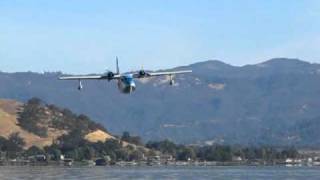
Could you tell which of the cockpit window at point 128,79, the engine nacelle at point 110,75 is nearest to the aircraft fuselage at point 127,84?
the cockpit window at point 128,79

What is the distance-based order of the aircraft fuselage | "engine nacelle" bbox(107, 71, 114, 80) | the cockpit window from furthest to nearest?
"engine nacelle" bbox(107, 71, 114, 80)
the cockpit window
the aircraft fuselage

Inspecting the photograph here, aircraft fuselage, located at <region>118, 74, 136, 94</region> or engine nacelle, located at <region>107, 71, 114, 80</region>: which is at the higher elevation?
engine nacelle, located at <region>107, 71, 114, 80</region>

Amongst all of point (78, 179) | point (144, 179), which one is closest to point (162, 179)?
point (144, 179)

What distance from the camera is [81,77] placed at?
127 meters

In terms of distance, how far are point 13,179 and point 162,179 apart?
96.5 feet

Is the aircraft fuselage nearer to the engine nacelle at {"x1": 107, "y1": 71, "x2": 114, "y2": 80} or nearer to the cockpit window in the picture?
the cockpit window

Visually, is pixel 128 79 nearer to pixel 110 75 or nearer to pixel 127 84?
pixel 127 84

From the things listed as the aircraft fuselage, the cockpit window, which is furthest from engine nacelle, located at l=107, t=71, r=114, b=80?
the cockpit window

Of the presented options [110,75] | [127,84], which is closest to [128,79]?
[127,84]

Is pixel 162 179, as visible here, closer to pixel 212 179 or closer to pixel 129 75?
pixel 212 179

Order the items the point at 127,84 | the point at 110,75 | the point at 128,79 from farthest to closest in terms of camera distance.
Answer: the point at 110,75 < the point at 128,79 < the point at 127,84

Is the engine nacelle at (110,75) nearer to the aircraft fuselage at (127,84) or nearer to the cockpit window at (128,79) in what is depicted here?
the aircraft fuselage at (127,84)

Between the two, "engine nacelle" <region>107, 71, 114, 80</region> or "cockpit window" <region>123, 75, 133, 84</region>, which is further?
"engine nacelle" <region>107, 71, 114, 80</region>

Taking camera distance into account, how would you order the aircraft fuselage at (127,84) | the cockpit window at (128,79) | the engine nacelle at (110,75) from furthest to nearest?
the engine nacelle at (110,75) < the cockpit window at (128,79) < the aircraft fuselage at (127,84)
